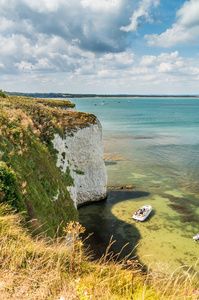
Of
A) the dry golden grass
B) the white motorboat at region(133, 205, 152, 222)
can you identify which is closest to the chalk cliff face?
the white motorboat at region(133, 205, 152, 222)

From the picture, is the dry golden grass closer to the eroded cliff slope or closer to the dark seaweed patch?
the eroded cliff slope

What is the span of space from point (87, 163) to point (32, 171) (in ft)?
49.1

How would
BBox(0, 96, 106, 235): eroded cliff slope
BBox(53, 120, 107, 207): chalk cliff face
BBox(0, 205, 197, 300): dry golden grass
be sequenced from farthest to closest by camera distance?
BBox(53, 120, 107, 207): chalk cliff face < BBox(0, 96, 106, 235): eroded cliff slope < BBox(0, 205, 197, 300): dry golden grass

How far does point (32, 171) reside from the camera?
717 inches

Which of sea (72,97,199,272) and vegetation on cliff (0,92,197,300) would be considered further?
sea (72,97,199,272)

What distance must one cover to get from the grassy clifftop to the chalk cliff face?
5.14 metres

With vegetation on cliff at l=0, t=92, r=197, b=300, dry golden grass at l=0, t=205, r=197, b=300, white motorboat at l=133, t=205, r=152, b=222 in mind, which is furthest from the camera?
white motorboat at l=133, t=205, r=152, b=222

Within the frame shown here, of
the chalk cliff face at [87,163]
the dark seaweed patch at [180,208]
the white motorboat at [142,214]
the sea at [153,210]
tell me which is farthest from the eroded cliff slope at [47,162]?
the dark seaweed patch at [180,208]

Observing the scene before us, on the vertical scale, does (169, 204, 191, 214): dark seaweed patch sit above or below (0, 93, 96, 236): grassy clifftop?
below

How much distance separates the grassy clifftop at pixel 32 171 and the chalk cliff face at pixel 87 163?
5142 mm

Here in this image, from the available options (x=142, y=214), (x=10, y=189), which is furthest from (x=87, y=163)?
(x=10, y=189)

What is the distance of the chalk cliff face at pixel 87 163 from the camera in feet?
102

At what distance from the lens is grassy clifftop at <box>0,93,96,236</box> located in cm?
1463

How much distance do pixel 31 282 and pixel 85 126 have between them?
92.3ft
